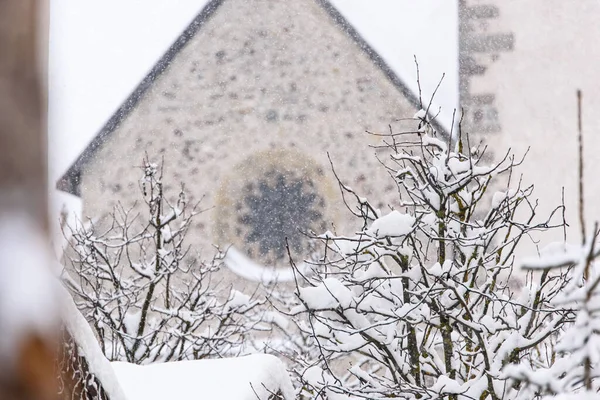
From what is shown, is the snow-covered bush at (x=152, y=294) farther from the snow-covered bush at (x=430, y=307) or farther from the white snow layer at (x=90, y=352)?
the white snow layer at (x=90, y=352)

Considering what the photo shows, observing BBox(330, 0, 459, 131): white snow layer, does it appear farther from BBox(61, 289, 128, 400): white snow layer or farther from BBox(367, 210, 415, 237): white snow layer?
BBox(61, 289, 128, 400): white snow layer

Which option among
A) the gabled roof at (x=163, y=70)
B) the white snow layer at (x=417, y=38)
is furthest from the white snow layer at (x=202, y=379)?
the white snow layer at (x=417, y=38)

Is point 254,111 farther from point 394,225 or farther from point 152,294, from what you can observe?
point 394,225

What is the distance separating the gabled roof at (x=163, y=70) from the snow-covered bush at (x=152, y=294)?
0.79 m

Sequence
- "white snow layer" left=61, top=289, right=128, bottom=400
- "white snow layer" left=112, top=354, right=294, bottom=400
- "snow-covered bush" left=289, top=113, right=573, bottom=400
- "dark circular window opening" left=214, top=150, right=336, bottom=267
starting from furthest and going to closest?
"dark circular window opening" left=214, top=150, right=336, bottom=267 → "white snow layer" left=112, top=354, right=294, bottom=400 → "snow-covered bush" left=289, top=113, right=573, bottom=400 → "white snow layer" left=61, top=289, right=128, bottom=400

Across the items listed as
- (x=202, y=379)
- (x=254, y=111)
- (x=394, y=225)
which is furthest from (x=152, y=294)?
(x=394, y=225)

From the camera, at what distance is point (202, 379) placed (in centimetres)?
444

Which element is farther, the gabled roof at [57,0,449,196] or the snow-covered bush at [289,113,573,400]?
the gabled roof at [57,0,449,196]

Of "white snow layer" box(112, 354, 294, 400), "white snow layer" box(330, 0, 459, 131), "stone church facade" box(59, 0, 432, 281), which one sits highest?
"white snow layer" box(330, 0, 459, 131)

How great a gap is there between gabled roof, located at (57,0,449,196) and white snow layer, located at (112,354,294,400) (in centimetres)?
523

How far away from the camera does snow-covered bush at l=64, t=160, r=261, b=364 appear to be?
7254 mm

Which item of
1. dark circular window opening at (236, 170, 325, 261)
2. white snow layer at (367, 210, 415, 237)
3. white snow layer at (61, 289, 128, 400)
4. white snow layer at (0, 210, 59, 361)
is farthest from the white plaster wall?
white snow layer at (0, 210, 59, 361)

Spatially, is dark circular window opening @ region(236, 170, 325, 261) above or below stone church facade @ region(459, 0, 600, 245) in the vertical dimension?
below

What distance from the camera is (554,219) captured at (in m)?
9.45
